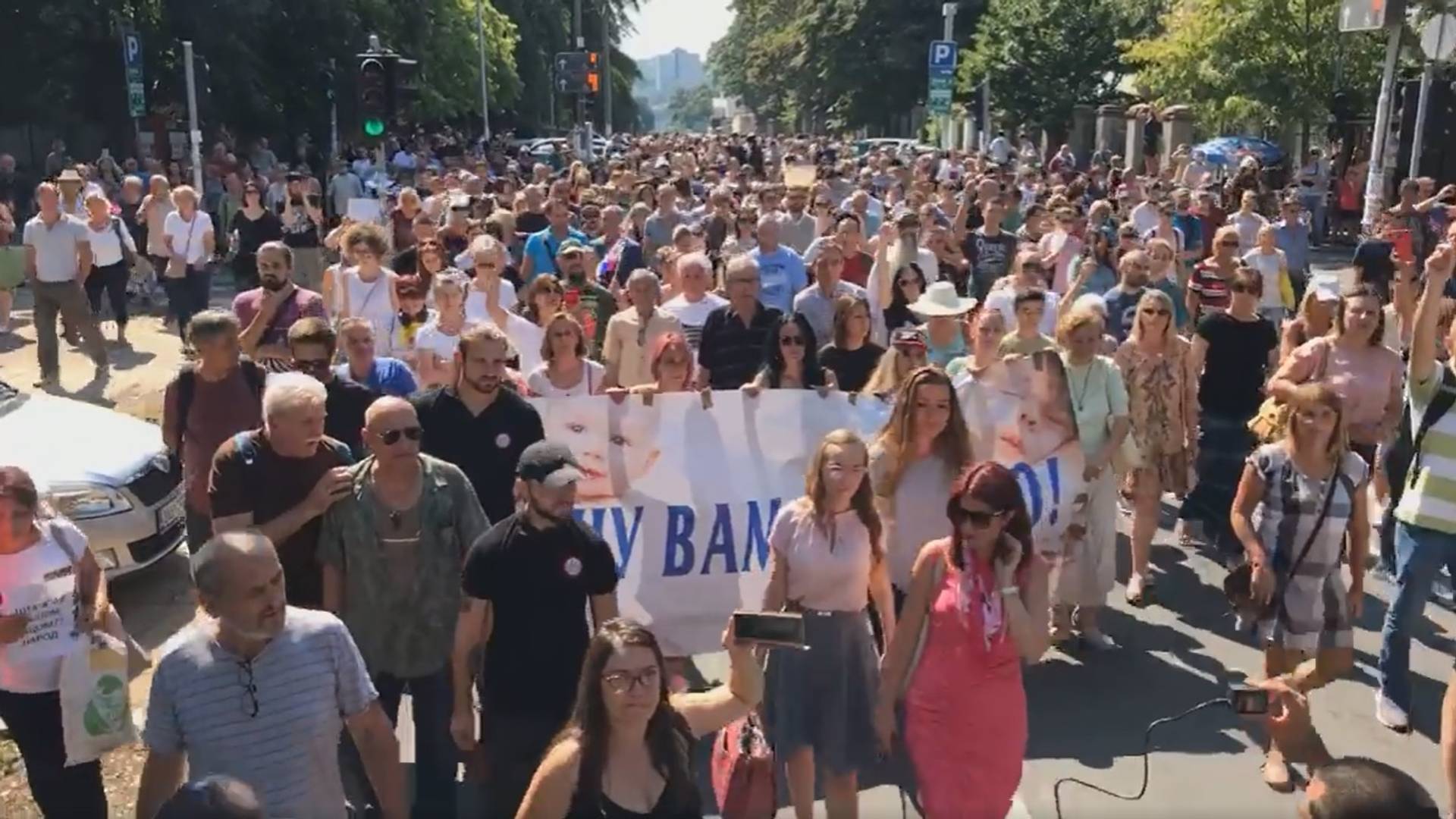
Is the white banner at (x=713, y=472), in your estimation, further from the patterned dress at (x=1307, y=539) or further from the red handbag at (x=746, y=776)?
the red handbag at (x=746, y=776)

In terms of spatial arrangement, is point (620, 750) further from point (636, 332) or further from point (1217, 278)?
point (1217, 278)

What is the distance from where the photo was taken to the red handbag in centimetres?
421

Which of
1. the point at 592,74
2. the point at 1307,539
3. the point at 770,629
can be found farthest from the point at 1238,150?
the point at 770,629

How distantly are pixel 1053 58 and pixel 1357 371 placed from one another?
3834 cm

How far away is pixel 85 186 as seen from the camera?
56.6 ft

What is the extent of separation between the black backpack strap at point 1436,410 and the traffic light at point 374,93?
38.6 ft

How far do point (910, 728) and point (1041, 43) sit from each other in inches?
1638

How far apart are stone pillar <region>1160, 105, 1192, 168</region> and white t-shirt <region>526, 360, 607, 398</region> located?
91.1 feet

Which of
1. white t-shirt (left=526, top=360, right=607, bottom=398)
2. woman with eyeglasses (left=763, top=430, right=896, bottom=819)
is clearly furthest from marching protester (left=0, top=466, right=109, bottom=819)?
white t-shirt (left=526, top=360, right=607, bottom=398)

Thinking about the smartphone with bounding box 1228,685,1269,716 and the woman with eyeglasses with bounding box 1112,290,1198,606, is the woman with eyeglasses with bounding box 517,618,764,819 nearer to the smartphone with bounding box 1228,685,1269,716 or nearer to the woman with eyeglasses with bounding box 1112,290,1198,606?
the smartphone with bounding box 1228,685,1269,716

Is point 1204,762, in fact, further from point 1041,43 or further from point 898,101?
point 898,101

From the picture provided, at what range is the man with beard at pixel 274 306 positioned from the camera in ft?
25.6

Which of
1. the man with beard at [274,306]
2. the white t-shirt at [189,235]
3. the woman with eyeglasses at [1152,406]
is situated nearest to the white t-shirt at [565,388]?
the man with beard at [274,306]

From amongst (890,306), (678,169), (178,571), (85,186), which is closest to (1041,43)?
(678,169)
